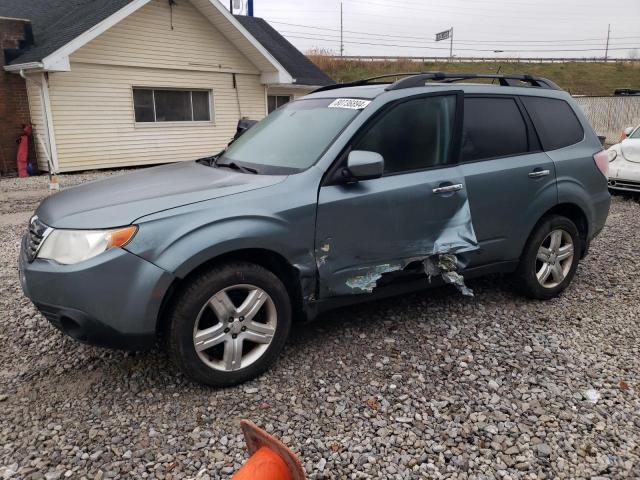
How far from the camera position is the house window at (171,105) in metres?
14.1

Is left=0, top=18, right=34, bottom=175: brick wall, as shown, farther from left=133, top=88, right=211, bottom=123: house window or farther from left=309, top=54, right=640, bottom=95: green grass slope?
left=309, top=54, right=640, bottom=95: green grass slope

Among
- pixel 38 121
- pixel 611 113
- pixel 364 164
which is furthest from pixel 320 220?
pixel 611 113

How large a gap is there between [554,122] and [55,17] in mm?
15065

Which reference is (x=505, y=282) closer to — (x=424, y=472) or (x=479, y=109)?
(x=479, y=109)

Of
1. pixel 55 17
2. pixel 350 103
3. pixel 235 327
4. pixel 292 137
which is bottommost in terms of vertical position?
pixel 235 327

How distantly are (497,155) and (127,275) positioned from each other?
9.52 ft

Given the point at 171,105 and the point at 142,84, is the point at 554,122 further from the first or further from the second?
the point at 171,105

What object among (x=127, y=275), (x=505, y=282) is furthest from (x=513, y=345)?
(x=127, y=275)

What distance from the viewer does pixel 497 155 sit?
159 inches

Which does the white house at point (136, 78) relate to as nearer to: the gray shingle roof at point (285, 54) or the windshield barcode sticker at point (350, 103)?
the gray shingle roof at point (285, 54)

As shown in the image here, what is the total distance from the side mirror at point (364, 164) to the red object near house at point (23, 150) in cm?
1240

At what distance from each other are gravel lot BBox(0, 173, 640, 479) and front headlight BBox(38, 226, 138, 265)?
0.87 m

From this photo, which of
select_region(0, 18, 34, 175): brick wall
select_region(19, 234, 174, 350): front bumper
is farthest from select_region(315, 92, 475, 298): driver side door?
select_region(0, 18, 34, 175): brick wall

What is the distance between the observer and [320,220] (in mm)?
3189
